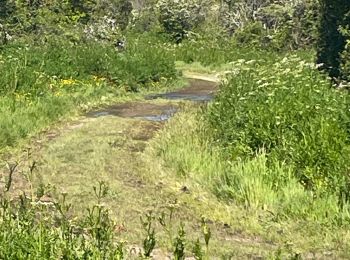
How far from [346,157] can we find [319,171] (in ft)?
1.11

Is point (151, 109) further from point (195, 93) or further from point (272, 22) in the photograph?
point (272, 22)

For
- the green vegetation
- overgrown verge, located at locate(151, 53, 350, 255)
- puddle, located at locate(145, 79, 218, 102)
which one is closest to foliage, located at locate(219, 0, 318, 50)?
puddle, located at locate(145, 79, 218, 102)

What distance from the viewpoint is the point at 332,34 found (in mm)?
19828

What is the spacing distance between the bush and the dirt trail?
→ 119 centimetres

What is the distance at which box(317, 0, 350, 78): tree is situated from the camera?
19172mm

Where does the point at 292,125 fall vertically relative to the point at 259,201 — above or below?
above

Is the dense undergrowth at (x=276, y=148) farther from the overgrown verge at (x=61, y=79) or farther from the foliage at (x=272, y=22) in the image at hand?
the foliage at (x=272, y=22)

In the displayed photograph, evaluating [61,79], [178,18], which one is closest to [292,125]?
[61,79]

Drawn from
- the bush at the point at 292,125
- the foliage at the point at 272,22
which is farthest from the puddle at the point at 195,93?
the foliage at the point at 272,22

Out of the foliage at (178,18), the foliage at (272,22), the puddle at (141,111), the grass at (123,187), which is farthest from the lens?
the foliage at (178,18)

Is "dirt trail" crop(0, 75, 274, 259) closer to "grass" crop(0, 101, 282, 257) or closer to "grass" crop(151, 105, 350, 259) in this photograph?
"grass" crop(0, 101, 282, 257)

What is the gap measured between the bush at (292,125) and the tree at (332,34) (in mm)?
8589

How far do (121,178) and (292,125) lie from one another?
223 centimetres

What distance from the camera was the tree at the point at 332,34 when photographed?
1917 centimetres
